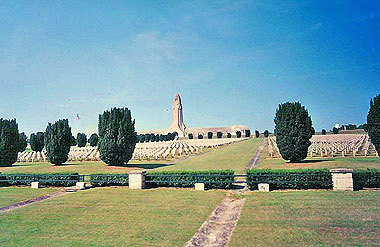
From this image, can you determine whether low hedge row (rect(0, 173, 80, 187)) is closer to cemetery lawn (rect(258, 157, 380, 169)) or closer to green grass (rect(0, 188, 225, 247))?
green grass (rect(0, 188, 225, 247))

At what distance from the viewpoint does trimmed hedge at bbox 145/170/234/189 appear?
46.7 feet

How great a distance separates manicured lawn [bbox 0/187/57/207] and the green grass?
1729mm

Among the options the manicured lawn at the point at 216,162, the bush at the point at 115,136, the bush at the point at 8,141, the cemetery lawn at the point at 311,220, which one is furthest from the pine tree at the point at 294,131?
the bush at the point at 8,141

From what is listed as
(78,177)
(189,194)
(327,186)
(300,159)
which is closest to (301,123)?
(300,159)

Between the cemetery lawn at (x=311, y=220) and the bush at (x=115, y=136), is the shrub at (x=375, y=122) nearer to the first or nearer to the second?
the cemetery lawn at (x=311, y=220)

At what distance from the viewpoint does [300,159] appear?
21.4 meters

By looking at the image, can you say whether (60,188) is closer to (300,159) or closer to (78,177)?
(78,177)

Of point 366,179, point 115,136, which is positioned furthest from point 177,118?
point 366,179

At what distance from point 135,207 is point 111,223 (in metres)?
2.04

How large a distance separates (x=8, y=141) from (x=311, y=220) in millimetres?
31236

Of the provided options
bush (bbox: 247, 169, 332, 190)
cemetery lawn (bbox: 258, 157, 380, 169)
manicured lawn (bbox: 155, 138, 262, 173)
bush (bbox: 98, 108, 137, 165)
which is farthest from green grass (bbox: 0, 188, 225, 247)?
bush (bbox: 98, 108, 137, 165)

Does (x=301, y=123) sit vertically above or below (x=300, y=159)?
above

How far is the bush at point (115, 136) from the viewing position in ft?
77.4

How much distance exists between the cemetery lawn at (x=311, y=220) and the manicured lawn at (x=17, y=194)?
10.8 meters
